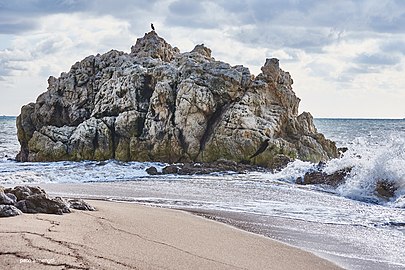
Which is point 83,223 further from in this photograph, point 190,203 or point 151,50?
point 151,50

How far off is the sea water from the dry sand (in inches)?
31.6

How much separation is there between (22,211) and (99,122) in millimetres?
19002

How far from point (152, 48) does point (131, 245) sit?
26.8 metres

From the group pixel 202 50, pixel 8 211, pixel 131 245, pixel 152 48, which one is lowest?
pixel 131 245

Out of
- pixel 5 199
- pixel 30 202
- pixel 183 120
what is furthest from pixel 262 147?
pixel 5 199

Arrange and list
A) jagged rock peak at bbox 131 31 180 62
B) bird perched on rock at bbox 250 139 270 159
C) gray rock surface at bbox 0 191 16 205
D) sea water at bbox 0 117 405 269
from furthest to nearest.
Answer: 1. jagged rock peak at bbox 131 31 180 62
2. bird perched on rock at bbox 250 139 270 159
3. sea water at bbox 0 117 405 269
4. gray rock surface at bbox 0 191 16 205

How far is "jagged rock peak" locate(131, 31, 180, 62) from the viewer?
31.2 m

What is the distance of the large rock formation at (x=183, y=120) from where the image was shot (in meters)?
23.5

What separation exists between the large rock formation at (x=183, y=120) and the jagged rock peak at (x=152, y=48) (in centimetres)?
261

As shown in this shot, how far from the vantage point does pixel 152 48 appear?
31.6 metres

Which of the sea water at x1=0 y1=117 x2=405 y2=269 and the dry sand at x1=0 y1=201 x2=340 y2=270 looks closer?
the dry sand at x1=0 y1=201 x2=340 y2=270

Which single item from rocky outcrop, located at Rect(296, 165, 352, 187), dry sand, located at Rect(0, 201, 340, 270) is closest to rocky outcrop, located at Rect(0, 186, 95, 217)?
dry sand, located at Rect(0, 201, 340, 270)

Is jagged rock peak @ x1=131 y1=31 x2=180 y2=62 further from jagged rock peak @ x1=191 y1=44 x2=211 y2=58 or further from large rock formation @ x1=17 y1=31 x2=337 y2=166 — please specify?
A: large rock formation @ x1=17 y1=31 x2=337 y2=166

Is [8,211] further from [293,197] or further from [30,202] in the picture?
[293,197]
